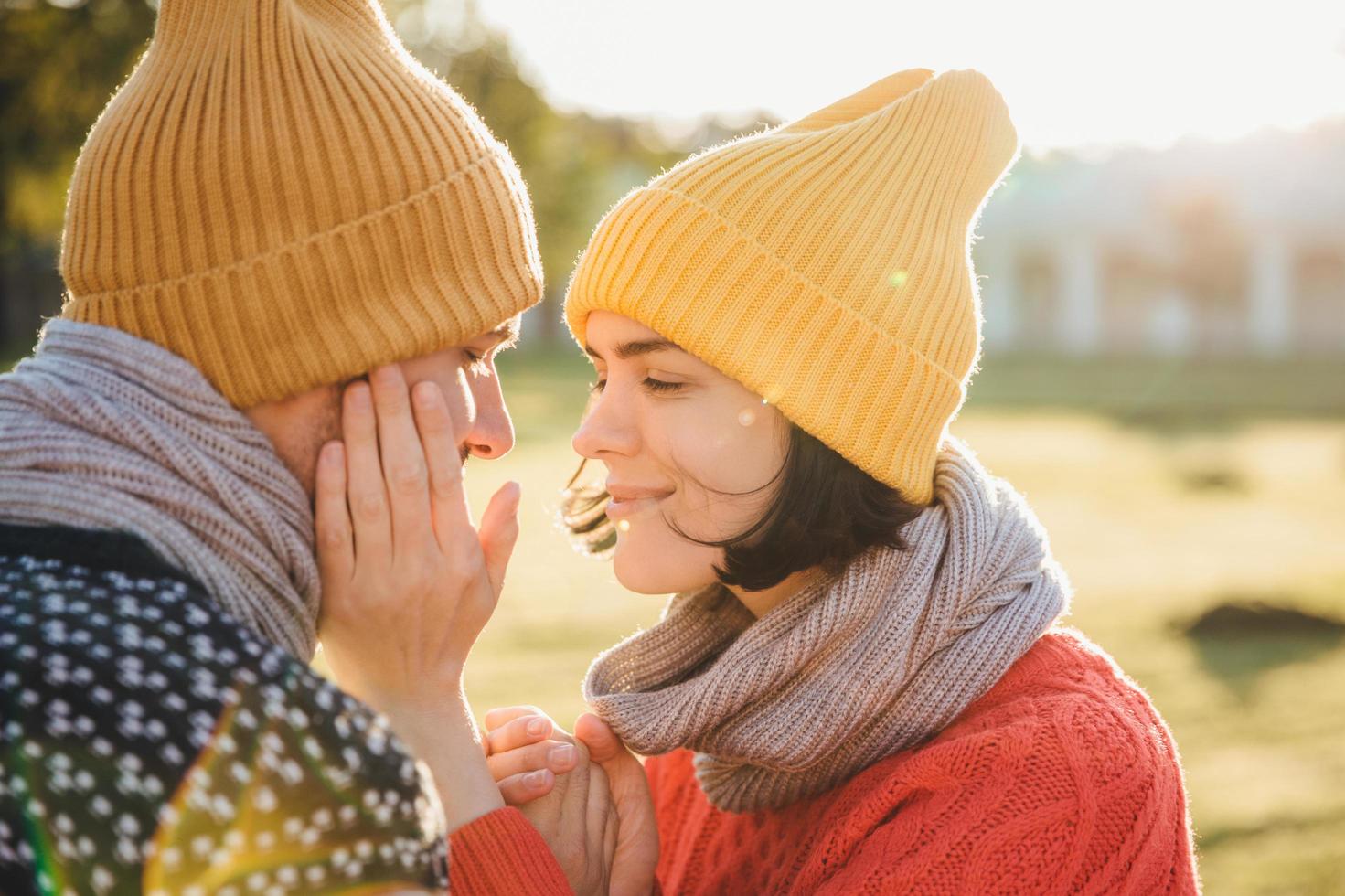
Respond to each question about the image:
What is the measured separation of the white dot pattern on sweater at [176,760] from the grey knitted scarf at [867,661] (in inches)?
38.1

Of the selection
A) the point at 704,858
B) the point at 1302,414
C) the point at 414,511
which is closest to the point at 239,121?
the point at 414,511

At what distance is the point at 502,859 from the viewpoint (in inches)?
84.7

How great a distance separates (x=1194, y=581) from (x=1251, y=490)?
578 centimetres

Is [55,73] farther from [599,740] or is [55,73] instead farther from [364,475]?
[364,475]

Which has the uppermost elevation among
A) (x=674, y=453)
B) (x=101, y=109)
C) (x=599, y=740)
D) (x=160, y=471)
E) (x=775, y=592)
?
(x=160, y=471)

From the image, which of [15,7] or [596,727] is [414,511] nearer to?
[596,727]

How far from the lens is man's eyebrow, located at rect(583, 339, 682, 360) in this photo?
8.78ft

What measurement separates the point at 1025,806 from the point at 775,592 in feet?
2.67

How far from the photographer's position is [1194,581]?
10.1 m

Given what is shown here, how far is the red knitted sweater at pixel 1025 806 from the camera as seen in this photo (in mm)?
2105

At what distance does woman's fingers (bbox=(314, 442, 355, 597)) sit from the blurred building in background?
4010 centimetres

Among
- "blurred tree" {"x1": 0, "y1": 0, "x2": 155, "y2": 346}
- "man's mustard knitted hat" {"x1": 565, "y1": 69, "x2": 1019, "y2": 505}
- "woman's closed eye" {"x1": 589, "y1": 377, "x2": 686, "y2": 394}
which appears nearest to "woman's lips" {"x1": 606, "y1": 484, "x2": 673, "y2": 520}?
"woman's closed eye" {"x1": 589, "y1": 377, "x2": 686, "y2": 394}

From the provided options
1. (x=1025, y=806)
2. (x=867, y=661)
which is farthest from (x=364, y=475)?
(x=1025, y=806)

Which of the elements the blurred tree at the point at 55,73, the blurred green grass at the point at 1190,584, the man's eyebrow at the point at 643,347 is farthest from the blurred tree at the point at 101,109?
the blurred green grass at the point at 1190,584
